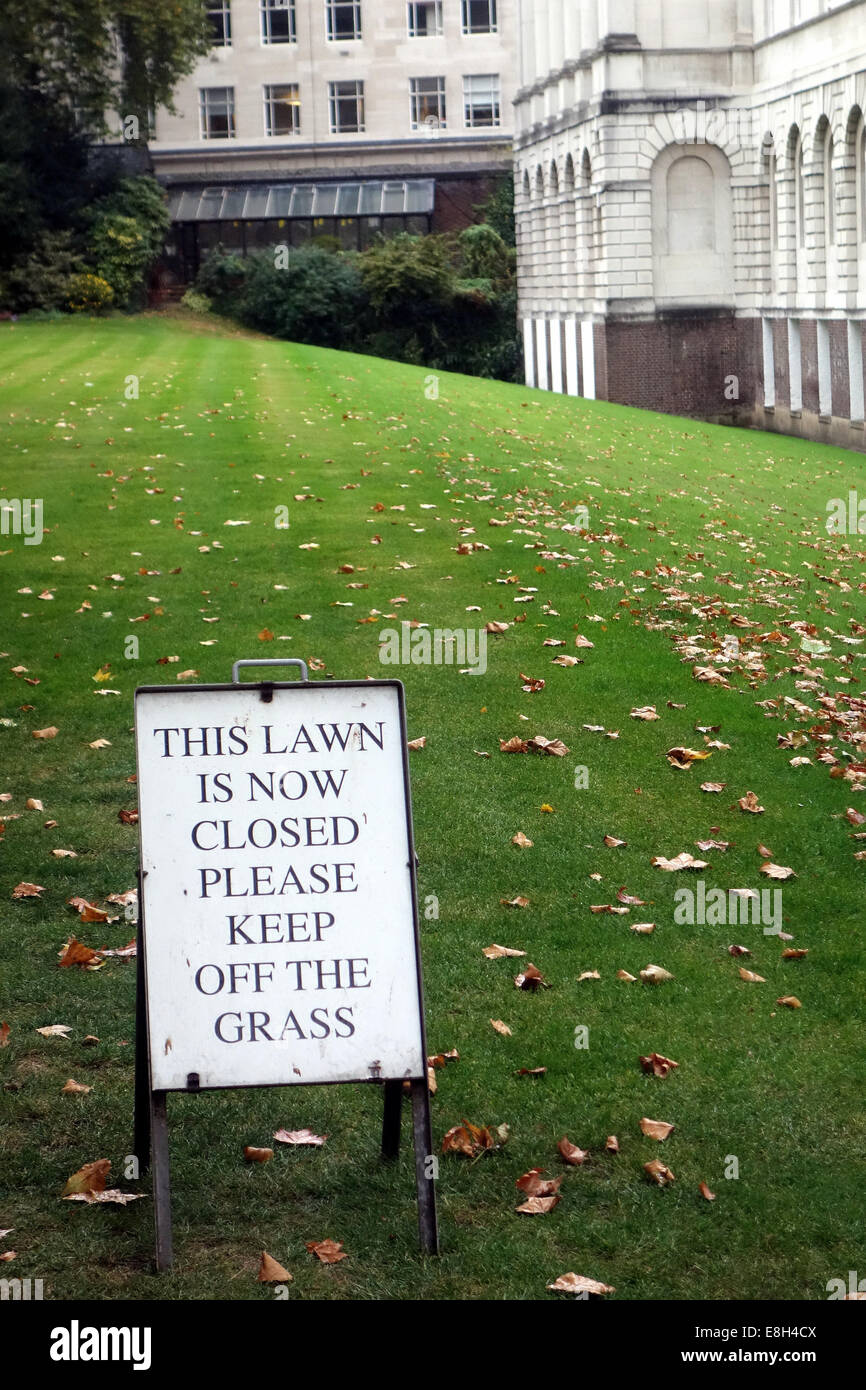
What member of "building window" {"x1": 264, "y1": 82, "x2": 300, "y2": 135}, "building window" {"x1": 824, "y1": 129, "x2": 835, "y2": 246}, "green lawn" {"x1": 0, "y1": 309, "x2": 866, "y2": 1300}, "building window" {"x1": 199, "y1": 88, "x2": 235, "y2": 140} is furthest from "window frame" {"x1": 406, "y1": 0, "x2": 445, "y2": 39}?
"green lawn" {"x1": 0, "y1": 309, "x2": 866, "y2": 1300}

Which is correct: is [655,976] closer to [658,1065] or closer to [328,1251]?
[658,1065]

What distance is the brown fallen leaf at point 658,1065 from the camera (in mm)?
6465

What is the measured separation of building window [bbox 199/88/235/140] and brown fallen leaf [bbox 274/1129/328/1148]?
7261 centimetres

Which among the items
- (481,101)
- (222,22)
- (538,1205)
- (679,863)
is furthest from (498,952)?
(222,22)

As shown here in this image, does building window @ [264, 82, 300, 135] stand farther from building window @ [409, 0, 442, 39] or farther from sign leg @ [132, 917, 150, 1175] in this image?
sign leg @ [132, 917, 150, 1175]

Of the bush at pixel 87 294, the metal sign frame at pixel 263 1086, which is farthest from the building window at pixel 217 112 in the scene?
the metal sign frame at pixel 263 1086

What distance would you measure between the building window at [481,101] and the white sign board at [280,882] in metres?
72.6

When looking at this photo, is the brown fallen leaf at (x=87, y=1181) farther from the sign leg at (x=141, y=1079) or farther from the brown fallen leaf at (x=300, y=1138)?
the brown fallen leaf at (x=300, y=1138)

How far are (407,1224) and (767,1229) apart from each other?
1228 millimetres

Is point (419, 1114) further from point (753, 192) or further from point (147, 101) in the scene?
point (147, 101)

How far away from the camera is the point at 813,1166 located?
5789 millimetres

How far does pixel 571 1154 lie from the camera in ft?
19.1

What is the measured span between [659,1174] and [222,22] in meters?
75.1

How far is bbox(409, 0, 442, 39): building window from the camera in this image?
7256 cm
